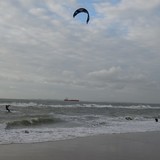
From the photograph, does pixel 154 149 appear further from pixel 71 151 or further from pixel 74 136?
pixel 74 136

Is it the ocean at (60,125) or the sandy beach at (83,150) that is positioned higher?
the ocean at (60,125)

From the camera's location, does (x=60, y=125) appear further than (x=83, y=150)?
Yes

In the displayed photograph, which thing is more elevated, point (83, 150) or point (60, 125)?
point (60, 125)

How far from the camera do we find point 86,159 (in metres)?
9.81

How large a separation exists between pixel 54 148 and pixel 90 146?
1.46m

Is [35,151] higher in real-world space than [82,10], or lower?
lower

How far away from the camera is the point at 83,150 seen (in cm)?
1139

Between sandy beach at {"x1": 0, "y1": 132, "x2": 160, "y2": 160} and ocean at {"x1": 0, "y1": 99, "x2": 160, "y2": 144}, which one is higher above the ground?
ocean at {"x1": 0, "y1": 99, "x2": 160, "y2": 144}

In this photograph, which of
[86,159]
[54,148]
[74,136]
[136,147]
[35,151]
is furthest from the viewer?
[74,136]

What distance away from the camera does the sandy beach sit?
10.1 metres

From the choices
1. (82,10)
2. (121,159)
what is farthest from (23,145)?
(82,10)

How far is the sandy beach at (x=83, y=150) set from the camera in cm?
1007

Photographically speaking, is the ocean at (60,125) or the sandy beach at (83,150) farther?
the ocean at (60,125)

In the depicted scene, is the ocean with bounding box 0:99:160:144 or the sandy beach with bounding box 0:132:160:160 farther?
the ocean with bounding box 0:99:160:144
